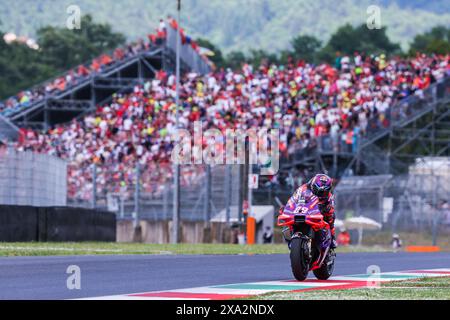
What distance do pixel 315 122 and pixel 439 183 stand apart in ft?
34.8

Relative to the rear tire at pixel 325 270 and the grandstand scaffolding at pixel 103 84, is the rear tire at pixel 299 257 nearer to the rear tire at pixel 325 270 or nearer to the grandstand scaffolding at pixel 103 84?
the rear tire at pixel 325 270

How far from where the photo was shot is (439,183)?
129 feet

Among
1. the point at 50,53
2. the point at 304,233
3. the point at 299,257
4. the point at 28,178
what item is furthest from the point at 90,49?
the point at 299,257

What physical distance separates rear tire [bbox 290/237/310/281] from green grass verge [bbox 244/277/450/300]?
3.63ft

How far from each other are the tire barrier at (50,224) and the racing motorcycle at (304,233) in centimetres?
1355

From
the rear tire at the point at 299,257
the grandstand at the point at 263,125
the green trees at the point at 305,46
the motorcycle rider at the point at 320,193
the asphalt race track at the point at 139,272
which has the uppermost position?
the green trees at the point at 305,46

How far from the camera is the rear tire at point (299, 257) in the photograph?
16.1 meters

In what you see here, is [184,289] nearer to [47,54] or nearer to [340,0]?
[47,54]

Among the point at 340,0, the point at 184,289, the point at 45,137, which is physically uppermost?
the point at 340,0

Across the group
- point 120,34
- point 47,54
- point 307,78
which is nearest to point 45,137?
point 307,78

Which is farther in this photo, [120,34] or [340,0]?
[340,0]

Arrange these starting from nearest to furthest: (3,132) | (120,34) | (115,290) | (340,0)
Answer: (115,290)
(3,132)
(120,34)
(340,0)

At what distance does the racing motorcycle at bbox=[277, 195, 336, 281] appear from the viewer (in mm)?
16172

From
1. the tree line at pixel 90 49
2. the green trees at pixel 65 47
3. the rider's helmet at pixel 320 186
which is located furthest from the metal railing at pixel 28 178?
the green trees at pixel 65 47
